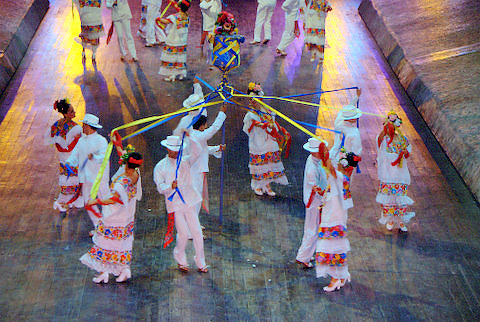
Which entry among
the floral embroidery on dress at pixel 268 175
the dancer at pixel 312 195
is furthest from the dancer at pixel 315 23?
the dancer at pixel 312 195

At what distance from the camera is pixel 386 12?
12.7 m

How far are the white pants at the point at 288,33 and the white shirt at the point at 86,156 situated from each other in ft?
18.8

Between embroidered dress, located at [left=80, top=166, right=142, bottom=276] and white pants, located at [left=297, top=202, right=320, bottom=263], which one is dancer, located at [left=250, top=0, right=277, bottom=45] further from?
embroidered dress, located at [left=80, top=166, right=142, bottom=276]

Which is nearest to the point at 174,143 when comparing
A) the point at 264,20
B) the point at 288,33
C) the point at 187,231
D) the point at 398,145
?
the point at 187,231

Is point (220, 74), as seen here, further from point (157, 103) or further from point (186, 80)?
point (157, 103)

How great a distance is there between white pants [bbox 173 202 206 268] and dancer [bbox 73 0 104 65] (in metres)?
5.38

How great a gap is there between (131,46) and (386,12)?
17.4ft

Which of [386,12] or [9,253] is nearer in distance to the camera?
[9,253]

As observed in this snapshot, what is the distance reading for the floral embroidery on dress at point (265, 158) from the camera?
727cm

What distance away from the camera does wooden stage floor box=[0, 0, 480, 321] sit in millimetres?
5559

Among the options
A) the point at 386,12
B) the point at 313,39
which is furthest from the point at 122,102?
the point at 386,12

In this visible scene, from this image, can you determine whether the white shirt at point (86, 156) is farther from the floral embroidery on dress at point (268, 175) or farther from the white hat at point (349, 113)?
the white hat at point (349, 113)

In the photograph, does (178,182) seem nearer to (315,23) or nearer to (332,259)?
(332,259)

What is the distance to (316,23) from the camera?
10680 millimetres
